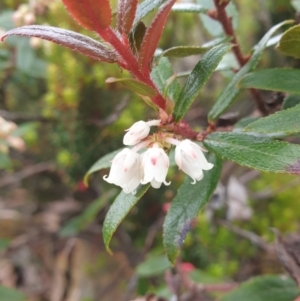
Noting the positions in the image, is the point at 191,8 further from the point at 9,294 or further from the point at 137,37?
the point at 9,294

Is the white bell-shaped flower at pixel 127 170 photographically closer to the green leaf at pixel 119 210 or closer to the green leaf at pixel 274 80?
the green leaf at pixel 119 210

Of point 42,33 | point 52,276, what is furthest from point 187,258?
point 42,33

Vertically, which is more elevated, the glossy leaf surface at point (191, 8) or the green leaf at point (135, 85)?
the green leaf at point (135, 85)

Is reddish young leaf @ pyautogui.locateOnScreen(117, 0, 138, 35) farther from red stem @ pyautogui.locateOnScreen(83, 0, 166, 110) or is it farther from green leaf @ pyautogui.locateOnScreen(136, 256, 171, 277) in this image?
green leaf @ pyautogui.locateOnScreen(136, 256, 171, 277)

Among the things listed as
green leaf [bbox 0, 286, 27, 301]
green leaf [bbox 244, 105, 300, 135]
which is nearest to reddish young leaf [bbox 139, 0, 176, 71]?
green leaf [bbox 244, 105, 300, 135]

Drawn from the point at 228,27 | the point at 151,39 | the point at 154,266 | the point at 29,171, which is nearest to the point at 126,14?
the point at 151,39

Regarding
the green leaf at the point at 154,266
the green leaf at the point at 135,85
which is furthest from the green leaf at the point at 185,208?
the green leaf at the point at 154,266

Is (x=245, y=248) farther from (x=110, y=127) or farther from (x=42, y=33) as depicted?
(x=42, y=33)
